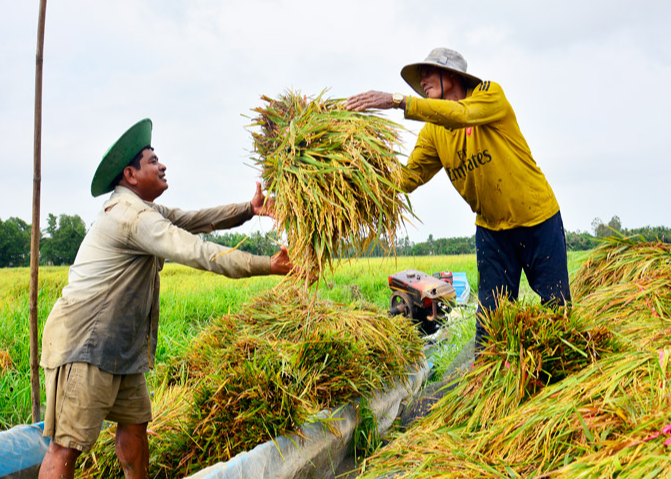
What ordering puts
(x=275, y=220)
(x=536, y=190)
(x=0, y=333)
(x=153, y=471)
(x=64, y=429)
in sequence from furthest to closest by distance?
(x=0, y=333), (x=536, y=190), (x=153, y=471), (x=275, y=220), (x=64, y=429)

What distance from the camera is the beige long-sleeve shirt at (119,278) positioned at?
6.30 feet

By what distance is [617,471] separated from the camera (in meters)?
1.34

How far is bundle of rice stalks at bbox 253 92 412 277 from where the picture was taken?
198 cm

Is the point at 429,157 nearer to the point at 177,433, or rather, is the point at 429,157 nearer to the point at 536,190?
the point at 536,190

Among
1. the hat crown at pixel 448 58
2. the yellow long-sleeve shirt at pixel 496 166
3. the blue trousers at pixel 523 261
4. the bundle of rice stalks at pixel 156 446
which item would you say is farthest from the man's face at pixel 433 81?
the bundle of rice stalks at pixel 156 446

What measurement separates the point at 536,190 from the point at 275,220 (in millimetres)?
1629

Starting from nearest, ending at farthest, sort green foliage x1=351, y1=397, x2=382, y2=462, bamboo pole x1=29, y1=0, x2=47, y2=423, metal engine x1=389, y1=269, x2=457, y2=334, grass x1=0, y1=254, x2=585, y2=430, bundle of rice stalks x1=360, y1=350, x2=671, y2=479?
bundle of rice stalks x1=360, y1=350, x2=671, y2=479, bamboo pole x1=29, y1=0, x2=47, y2=423, green foliage x1=351, y1=397, x2=382, y2=462, grass x1=0, y1=254, x2=585, y2=430, metal engine x1=389, y1=269, x2=457, y2=334

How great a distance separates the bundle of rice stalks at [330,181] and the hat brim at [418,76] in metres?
0.72

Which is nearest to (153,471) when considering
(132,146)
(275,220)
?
(275,220)

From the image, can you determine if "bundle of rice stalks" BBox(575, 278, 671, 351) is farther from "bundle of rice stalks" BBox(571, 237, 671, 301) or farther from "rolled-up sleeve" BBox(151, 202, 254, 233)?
"rolled-up sleeve" BBox(151, 202, 254, 233)

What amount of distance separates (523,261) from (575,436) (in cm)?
150

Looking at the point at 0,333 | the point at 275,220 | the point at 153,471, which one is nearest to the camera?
the point at 275,220

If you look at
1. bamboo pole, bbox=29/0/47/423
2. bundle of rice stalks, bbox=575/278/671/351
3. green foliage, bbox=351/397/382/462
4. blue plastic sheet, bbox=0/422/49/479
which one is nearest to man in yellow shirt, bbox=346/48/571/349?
bundle of rice stalks, bbox=575/278/671/351

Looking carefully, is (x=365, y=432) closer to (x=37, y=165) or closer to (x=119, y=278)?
(x=119, y=278)
